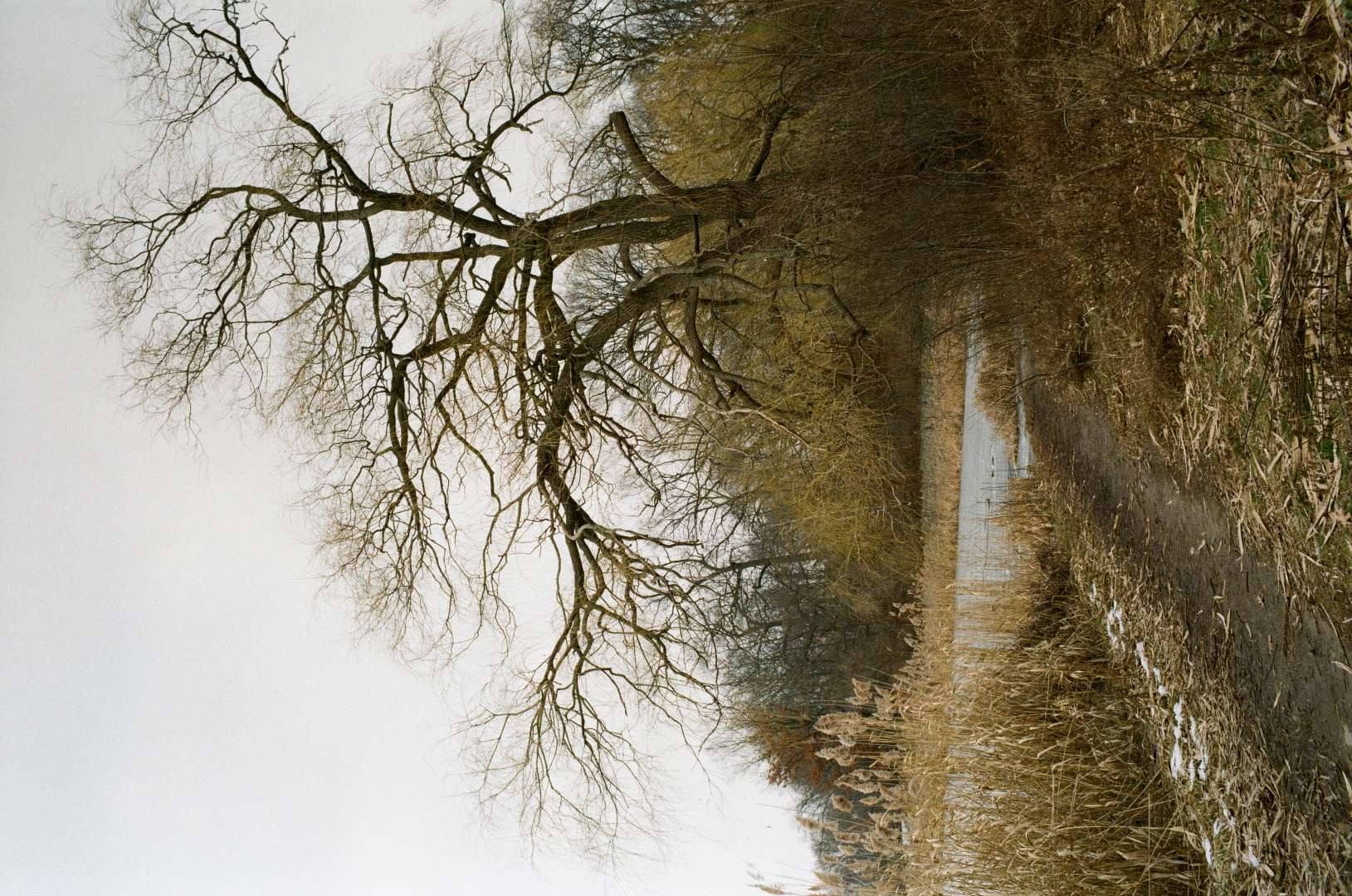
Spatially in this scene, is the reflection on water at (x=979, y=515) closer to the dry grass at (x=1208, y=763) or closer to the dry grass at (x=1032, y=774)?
the dry grass at (x=1032, y=774)

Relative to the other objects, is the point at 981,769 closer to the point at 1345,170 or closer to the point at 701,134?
the point at 1345,170

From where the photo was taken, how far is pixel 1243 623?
481 centimetres

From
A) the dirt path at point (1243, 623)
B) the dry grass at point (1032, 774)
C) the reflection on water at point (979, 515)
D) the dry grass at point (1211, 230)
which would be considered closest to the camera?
the dry grass at point (1211, 230)

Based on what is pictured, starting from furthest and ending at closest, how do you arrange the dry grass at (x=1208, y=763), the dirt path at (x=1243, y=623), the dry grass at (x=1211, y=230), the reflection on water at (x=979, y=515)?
the reflection on water at (x=979, y=515) → the dry grass at (x=1208, y=763) → the dirt path at (x=1243, y=623) → the dry grass at (x=1211, y=230)

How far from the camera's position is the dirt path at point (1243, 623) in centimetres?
406

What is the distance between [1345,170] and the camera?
11.4ft

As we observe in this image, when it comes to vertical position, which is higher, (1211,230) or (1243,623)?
(1211,230)

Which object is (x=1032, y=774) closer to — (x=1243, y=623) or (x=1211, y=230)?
(x=1243, y=623)

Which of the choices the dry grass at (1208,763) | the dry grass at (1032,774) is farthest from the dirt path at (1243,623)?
the dry grass at (1032,774)

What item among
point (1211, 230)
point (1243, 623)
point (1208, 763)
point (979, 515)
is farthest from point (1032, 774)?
point (979, 515)

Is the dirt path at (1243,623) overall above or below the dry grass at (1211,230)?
below

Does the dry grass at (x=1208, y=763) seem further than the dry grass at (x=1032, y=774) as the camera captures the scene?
A: No

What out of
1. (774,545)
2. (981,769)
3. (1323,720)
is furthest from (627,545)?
(774,545)

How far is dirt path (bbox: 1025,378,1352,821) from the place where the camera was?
406cm
